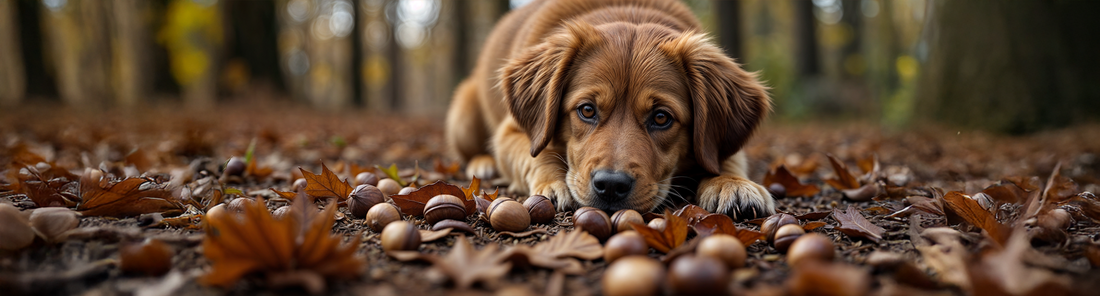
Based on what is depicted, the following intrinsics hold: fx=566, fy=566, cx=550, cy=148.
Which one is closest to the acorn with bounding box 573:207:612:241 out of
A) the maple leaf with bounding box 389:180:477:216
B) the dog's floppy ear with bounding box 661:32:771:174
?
the maple leaf with bounding box 389:180:477:216

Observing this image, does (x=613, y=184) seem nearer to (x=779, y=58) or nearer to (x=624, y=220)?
(x=624, y=220)

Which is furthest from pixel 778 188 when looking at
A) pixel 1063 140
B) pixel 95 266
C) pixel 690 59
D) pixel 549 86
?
pixel 1063 140

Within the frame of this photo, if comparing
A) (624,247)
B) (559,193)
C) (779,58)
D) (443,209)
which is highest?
(624,247)

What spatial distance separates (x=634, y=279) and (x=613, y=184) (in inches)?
44.3

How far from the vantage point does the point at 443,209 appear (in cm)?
219

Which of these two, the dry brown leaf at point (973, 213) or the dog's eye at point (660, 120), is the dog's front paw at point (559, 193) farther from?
the dry brown leaf at point (973, 213)

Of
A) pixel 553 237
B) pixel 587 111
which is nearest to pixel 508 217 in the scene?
pixel 553 237

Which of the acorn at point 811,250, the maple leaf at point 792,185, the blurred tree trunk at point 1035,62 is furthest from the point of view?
the blurred tree trunk at point 1035,62

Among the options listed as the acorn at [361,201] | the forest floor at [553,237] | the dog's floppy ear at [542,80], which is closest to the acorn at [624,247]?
the forest floor at [553,237]

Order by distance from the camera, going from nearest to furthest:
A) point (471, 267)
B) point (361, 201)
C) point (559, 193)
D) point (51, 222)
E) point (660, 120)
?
point (471, 267) < point (51, 222) < point (361, 201) < point (559, 193) < point (660, 120)

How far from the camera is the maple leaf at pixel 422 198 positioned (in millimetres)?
2293

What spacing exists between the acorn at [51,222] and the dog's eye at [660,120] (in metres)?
2.32

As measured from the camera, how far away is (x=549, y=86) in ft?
10.0

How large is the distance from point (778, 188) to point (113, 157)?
4.20 m
